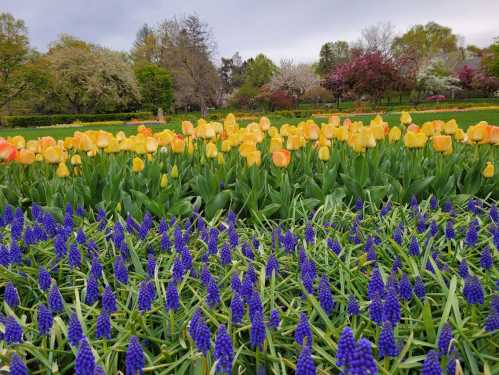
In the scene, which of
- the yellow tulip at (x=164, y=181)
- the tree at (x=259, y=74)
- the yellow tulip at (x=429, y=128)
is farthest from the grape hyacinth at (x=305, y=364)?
the tree at (x=259, y=74)

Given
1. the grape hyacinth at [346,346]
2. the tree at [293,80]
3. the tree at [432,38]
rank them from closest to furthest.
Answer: the grape hyacinth at [346,346]
the tree at [293,80]
the tree at [432,38]

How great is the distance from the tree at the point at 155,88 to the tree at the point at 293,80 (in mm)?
9597

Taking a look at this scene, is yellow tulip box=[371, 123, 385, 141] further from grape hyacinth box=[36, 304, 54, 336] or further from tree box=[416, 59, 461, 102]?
tree box=[416, 59, 461, 102]

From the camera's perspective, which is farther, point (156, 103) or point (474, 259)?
point (156, 103)

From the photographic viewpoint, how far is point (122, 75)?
1372 inches

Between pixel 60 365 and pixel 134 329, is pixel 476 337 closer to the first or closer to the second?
pixel 134 329

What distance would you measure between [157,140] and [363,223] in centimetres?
190

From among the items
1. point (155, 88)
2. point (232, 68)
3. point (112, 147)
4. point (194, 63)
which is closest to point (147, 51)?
point (232, 68)

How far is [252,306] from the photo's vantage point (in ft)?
4.09

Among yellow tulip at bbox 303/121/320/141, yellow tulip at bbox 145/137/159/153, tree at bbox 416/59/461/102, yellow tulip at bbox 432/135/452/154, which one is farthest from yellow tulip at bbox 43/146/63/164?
tree at bbox 416/59/461/102

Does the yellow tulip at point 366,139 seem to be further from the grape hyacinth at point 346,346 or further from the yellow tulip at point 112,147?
the grape hyacinth at point 346,346

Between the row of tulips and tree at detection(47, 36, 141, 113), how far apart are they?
32.1m

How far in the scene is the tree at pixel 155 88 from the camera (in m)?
38.8

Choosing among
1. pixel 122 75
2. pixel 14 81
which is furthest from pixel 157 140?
pixel 122 75
